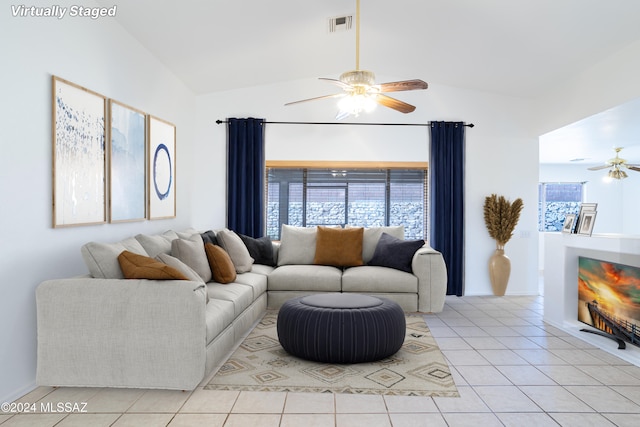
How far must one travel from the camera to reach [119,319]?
2738mm

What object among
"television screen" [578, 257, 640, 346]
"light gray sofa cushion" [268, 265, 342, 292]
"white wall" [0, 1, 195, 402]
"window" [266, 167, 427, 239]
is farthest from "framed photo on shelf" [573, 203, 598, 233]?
"white wall" [0, 1, 195, 402]

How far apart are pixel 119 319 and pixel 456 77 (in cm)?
489

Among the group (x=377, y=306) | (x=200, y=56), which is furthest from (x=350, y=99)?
(x=200, y=56)

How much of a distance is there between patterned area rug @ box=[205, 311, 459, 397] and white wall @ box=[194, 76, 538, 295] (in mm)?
2866

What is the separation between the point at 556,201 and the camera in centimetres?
951

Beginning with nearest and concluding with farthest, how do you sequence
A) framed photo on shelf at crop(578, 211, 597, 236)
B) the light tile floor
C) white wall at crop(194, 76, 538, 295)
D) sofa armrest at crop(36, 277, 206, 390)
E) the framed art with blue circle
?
the light tile floor < sofa armrest at crop(36, 277, 206, 390) < framed photo on shelf at crop(578, 211, 597, 236) < the framed art with blue circle < white wall at crop(194, 76, 538, 295)

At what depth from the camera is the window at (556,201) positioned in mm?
9477

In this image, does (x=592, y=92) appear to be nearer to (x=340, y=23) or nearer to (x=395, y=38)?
(x=395, y=38)

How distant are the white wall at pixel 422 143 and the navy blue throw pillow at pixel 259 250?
0.90 m

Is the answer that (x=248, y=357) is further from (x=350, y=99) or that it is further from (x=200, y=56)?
(x=200, y=56)

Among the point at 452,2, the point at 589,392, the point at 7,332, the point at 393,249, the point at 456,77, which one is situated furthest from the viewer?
the point at 456,77

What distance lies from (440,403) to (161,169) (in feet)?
12.0

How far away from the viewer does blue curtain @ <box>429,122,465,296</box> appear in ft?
19.9

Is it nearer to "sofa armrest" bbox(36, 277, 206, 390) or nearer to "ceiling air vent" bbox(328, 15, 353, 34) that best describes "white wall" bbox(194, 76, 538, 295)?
"ceiling air vent" bbox(328, 15, 353, 34)
